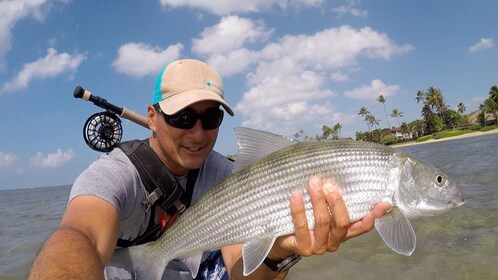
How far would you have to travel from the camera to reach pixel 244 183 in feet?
10.0

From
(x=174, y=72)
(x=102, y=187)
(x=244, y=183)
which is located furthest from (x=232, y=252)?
(x=174, y=72)

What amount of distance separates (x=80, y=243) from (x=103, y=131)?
8.60 feet

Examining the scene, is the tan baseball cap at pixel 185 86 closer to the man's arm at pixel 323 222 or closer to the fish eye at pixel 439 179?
the man's arm at pixel 323 222

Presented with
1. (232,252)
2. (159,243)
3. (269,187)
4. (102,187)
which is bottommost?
(232,252)

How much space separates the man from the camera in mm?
2275

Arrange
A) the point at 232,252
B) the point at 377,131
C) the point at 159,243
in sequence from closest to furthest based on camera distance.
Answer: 1. the point at 159,243
2. the point at 232,252
3. the point at 377,131

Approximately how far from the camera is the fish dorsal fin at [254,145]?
322cm

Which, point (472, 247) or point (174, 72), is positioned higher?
point (174, 72)

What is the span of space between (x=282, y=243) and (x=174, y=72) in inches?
73.7

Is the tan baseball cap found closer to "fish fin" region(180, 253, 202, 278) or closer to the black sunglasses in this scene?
the black sunglasses

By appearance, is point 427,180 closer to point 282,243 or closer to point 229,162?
point 282,243

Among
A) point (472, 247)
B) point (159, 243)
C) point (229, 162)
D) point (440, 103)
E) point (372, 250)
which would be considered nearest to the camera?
point (159, 243)

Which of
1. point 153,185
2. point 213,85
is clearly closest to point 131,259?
point 153,185

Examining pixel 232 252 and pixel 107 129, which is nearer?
pixel 232 252
